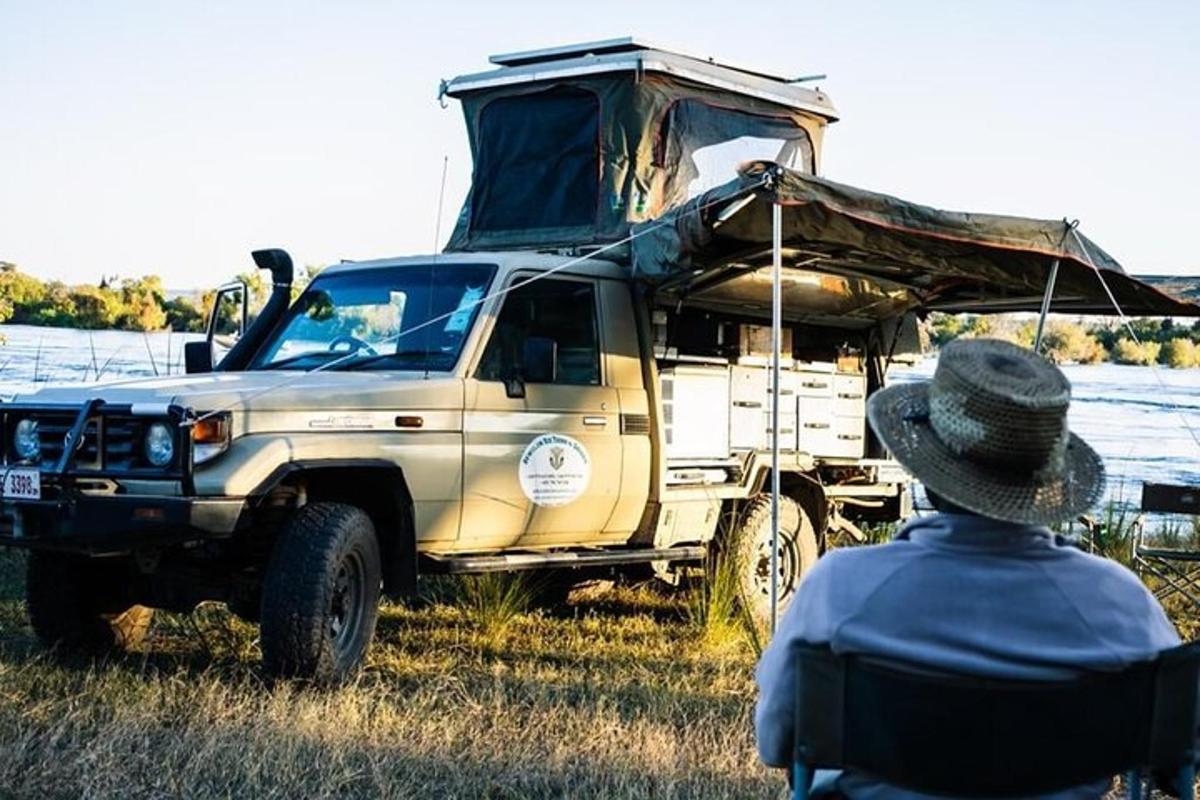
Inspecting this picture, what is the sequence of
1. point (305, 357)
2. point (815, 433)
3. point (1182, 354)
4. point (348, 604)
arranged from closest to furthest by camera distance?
point (348, 604), point (305, 357), point (815, 433), point (1182, 354)

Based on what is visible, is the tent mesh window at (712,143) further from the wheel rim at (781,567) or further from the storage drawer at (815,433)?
the wheel rim at (781,567)

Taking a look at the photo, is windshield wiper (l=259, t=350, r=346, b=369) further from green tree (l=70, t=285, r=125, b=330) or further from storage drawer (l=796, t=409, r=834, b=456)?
green tree (l=70, t=285, r=125, b=330)

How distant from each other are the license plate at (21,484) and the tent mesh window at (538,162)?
12.6 ft

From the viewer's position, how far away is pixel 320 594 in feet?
21.3

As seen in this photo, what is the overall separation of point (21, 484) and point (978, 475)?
476 centimetres

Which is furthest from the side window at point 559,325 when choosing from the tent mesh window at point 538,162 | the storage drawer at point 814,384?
the storage drawer at point 814,384

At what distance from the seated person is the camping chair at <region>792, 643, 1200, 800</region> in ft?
0.11

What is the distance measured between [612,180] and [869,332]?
6.55 ft

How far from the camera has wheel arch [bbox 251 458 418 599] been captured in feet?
22.7

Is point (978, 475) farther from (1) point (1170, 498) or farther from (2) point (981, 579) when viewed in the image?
(1) point (1170, 498)

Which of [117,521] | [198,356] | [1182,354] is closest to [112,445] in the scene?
[117,521]

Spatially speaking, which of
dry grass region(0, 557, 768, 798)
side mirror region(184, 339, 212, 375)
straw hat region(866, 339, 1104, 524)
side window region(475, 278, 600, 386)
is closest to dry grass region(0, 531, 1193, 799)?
dry grass region(0, 557, 768, 798)

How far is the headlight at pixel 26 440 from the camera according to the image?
685cm

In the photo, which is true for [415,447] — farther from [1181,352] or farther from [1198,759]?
[1181,352]
